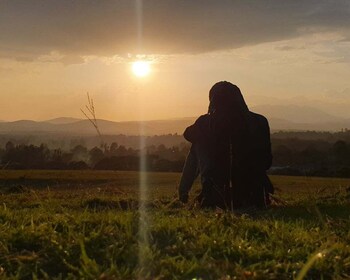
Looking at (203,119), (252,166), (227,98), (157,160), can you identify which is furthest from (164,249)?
(157,160)

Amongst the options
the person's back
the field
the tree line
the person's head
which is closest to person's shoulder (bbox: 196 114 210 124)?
the person's head

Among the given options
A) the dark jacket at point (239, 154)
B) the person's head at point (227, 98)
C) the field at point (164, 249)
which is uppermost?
the person's head at point (227, 98)

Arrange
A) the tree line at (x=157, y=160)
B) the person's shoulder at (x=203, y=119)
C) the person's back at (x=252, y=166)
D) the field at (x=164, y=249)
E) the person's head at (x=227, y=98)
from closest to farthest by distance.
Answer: the field at (x=164, y=249)
the person's back at (x=252, y=166)
the person's head at (x=227, y=98)
the person's shoulder at (x=203, y=119)
the tree line at (x=157, y=160)

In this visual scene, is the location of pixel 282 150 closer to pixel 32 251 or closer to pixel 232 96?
pixel 232 96

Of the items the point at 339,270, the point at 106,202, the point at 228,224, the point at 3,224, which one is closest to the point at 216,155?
the point at 106,202

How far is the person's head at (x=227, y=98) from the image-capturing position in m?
10.4

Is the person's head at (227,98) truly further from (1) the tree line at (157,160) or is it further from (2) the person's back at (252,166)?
(1) the tree line at (157,160)

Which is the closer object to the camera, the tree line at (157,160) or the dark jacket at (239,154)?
the dark jacket at (239,154)

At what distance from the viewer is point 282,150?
249ft

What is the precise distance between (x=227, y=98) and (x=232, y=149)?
957 millimetres

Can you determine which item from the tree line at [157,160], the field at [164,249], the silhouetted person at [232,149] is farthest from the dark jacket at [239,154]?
the tree line at [157,160]

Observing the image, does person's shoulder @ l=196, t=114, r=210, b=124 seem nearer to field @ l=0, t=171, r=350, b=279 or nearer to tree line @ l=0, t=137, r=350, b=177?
field @ l=0, t=171, r=350, b=279

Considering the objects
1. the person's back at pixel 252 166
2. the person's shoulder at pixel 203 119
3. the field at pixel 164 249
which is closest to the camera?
the field at pixel 164 249

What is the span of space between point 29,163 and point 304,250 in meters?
57.8
